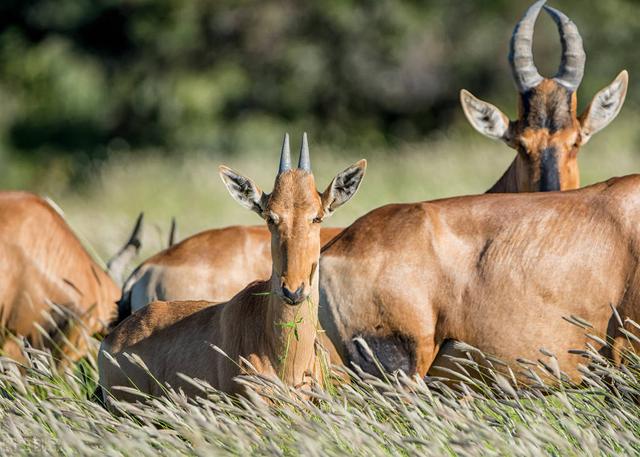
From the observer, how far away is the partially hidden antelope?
8.05 m

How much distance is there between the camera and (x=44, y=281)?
8867 millimetres

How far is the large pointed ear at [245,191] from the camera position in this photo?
237 inches

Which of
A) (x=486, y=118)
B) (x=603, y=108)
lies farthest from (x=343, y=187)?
(x=603, y=108)

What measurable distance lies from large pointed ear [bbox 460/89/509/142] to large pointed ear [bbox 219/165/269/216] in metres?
2.77

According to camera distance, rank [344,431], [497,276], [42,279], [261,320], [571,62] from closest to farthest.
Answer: [344,431]
[261,320]
[497,276]
[571,62]
[42,279]

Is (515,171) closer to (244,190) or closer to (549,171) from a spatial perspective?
(549,171)

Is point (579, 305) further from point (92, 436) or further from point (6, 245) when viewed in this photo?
point (6, 245)

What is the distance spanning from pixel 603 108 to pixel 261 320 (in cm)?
354

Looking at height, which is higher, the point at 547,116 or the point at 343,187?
the point at 547,116

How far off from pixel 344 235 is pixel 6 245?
3123mm

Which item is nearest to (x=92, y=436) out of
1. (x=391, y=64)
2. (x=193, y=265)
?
(x=193, y=265)

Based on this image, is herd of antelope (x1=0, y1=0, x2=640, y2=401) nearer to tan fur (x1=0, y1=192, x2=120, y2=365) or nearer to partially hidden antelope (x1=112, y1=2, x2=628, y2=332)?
partially hidden antelope (x1=112, y1=2, x2=628, y2=332)

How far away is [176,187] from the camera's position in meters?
20.0

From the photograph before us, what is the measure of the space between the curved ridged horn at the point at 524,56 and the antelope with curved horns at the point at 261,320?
2754 mm
